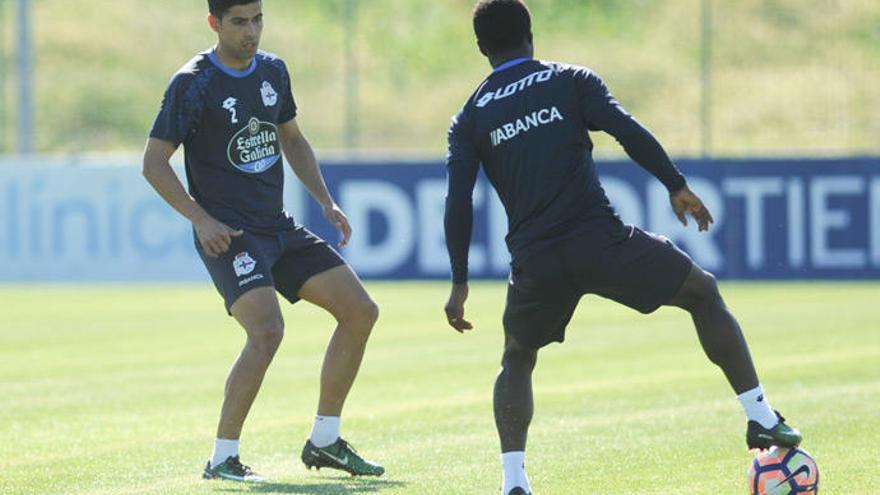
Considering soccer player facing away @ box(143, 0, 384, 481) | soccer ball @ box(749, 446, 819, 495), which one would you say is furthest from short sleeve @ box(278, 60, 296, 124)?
soccer ball @ box(749, 446, 819, 495)

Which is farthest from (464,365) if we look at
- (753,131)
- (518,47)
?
(753,131)

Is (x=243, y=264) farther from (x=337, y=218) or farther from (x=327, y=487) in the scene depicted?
(x=327, y=487)

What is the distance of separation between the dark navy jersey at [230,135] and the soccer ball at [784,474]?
2.72 meters

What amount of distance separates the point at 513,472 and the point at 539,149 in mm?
1315

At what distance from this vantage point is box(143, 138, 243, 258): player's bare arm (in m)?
8.18

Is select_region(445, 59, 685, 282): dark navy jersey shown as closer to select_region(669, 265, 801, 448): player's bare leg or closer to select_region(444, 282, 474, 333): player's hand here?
select_region(444, 282, 474, 333): player's hand

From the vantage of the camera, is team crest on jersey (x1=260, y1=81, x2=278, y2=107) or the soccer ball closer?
the soccer ball

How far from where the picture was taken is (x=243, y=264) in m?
8.41

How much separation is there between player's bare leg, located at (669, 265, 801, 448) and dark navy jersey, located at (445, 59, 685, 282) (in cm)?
42

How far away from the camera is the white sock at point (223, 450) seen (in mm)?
8336

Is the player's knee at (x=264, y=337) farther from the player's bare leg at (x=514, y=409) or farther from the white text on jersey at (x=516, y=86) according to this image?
the white text on jersey at (x=516, y=86)

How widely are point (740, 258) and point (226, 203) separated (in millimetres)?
15260

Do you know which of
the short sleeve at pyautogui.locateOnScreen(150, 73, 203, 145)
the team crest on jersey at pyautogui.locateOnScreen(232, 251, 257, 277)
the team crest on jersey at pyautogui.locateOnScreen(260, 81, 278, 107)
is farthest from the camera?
the team crest on jersey at pyautogui.locateOnScreen(260, 81, 278, 107)

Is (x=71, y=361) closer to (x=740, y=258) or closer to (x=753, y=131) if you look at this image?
(x=740, y=258)
